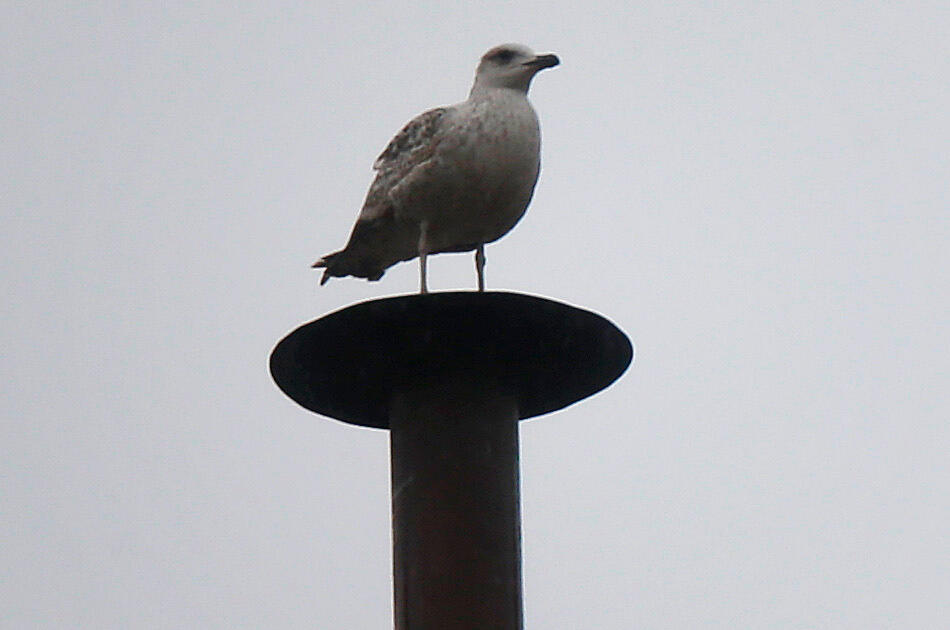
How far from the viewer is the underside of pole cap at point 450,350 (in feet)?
19.2

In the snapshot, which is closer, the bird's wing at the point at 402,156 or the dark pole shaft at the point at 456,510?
the dark pole shaft at the point at 456,510

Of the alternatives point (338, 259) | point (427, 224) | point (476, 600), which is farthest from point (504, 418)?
point (338, 259)

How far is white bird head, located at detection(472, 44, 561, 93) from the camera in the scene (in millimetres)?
7062

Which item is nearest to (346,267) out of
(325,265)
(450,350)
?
(325,265)

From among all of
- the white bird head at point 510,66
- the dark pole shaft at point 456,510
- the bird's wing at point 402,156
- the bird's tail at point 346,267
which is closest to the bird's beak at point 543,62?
the white bird head at point 510,66

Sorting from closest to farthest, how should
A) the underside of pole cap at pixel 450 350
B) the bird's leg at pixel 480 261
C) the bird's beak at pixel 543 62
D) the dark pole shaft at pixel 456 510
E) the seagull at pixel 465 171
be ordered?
1. the dark pole shaft at pixel 456 510
2. the underside of pole cap at pixel 450 350
3. the seagull at pixel 465 171
4. the bird's beak at pixel 543 62
5. the bird's leg at pixel 480 261

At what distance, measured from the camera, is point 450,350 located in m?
6.04

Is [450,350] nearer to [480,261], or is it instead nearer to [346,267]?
[480,261]

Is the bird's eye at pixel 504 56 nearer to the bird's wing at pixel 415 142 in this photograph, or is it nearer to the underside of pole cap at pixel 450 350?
the bird's wing at pixel 415 142

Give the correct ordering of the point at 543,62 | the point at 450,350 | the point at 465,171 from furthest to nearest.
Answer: the point at 543,62 < the point at 465,171 < the point at 450,350

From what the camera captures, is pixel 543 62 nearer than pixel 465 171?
No

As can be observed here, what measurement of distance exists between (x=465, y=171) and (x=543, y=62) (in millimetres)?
736

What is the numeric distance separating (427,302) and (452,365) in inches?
14.6

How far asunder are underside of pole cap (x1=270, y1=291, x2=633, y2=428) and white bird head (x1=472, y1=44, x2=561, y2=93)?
5.13ft
